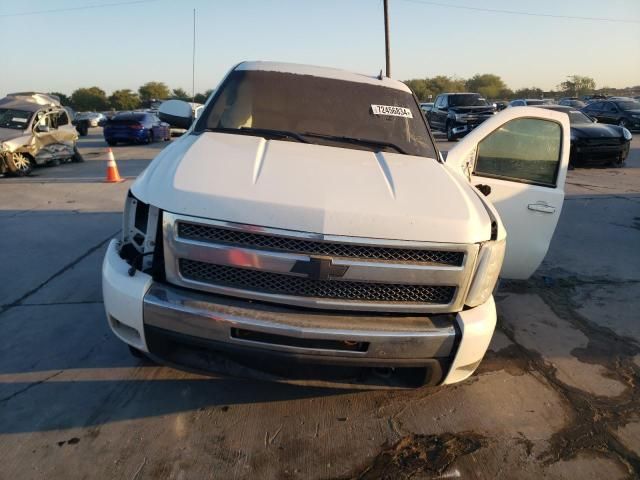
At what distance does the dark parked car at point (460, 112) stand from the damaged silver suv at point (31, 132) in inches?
551

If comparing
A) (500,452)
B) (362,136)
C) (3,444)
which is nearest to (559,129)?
(362,136)

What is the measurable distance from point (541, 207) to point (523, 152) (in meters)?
0.55

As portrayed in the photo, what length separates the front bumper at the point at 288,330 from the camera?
2236 mm

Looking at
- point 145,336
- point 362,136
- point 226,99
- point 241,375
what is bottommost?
point 241,375

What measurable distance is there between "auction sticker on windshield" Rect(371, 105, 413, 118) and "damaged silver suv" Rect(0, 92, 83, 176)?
10.3 meters

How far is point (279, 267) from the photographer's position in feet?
7.46

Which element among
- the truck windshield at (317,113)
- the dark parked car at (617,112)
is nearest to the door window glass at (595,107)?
the dark parked car at (617,112)

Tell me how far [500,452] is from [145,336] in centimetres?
192

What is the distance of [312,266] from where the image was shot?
226cm

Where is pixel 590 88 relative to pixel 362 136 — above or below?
above

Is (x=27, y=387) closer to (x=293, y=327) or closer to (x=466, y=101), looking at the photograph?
(x=293, y=327)

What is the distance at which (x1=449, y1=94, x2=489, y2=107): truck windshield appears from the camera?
65.5 ft

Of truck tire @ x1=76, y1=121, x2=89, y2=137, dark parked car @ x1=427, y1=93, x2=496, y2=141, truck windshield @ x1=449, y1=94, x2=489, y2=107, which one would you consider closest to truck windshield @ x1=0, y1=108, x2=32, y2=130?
dark parked car @ x1=427, y1=93, x2=496, y2=141

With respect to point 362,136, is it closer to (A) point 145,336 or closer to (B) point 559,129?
(B) point 559,129
